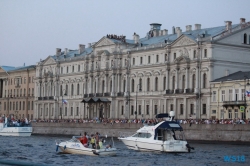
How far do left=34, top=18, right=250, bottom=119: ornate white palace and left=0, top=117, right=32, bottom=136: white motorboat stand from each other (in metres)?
15.6

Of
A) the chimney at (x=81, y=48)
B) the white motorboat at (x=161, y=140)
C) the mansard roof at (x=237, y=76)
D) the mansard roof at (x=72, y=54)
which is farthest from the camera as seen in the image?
the chimney at (x=81, y=48)

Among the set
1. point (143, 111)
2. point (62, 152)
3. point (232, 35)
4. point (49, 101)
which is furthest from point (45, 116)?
point (62, 152)

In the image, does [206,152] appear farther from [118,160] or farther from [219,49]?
[219,49]

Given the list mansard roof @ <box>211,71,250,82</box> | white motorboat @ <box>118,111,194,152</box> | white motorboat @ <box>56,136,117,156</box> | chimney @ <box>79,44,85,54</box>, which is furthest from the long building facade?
white motorboat @ <box>56,136,117,156</box>

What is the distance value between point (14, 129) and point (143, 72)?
845 inches

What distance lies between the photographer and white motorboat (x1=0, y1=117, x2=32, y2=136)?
79.4 meters

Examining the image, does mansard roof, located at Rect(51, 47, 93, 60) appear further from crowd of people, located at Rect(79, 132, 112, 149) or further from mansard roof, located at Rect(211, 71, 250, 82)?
crowd of people, located at Rect(79, 132, 112, 149)

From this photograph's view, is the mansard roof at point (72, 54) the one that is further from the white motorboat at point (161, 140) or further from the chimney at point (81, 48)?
the white motorboat at point (161, 140)

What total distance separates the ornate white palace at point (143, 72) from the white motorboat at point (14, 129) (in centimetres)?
1562

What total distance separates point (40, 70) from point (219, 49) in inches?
1750

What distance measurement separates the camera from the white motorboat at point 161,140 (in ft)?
149

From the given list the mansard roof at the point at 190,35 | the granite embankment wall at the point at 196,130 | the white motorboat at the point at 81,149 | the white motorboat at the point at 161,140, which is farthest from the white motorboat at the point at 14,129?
the white motorboat at the point at 81,149

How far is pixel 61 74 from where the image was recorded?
351 ft

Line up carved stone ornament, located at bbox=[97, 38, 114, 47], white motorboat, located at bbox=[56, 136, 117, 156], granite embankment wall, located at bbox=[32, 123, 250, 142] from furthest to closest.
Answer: carved stone ornament, located at bbox=[97, 38, 114, 47], granite embankment wall, located at bbox=[32, 123, 250, 142], white motorboat, located at bbox=[56, 136, 117, 156]
